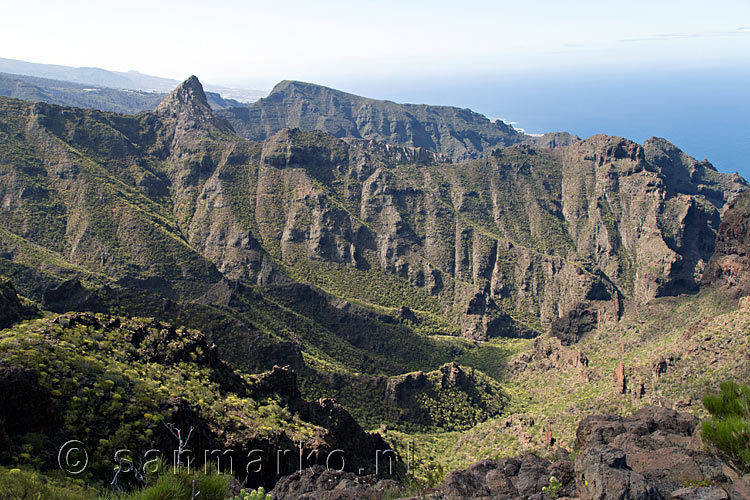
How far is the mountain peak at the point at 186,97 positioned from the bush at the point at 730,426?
18967 cm

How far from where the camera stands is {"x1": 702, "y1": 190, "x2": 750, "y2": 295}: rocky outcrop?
8325 centimetres

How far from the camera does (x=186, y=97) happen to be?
18538 cm

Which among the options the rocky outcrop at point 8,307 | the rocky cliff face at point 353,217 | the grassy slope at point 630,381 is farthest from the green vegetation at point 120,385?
the rocky cliff face at point 353,217

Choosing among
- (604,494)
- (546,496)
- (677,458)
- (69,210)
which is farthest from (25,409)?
(69,210)

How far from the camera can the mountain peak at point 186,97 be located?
18288 cm

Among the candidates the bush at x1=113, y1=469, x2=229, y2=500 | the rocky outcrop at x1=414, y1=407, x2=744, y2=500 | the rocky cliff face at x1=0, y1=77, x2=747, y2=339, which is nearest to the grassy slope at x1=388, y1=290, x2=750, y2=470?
the rocky cliff face at x1=0, y1=77, x2=747, y2=339

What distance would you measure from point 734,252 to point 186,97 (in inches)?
6809

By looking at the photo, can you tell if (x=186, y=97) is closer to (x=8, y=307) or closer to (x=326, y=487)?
(x=8, y=307)

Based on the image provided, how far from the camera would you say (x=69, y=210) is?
125750 mm

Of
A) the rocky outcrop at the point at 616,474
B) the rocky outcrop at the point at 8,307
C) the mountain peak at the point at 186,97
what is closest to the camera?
the rocky outcrop at the point at 616,474

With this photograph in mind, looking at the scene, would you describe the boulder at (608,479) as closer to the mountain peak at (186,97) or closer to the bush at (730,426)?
the bush at (730,426)

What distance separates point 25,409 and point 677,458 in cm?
3025

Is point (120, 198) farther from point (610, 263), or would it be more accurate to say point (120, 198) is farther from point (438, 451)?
point (610, 263)

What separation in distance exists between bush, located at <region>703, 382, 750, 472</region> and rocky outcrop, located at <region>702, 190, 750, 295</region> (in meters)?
72.2
